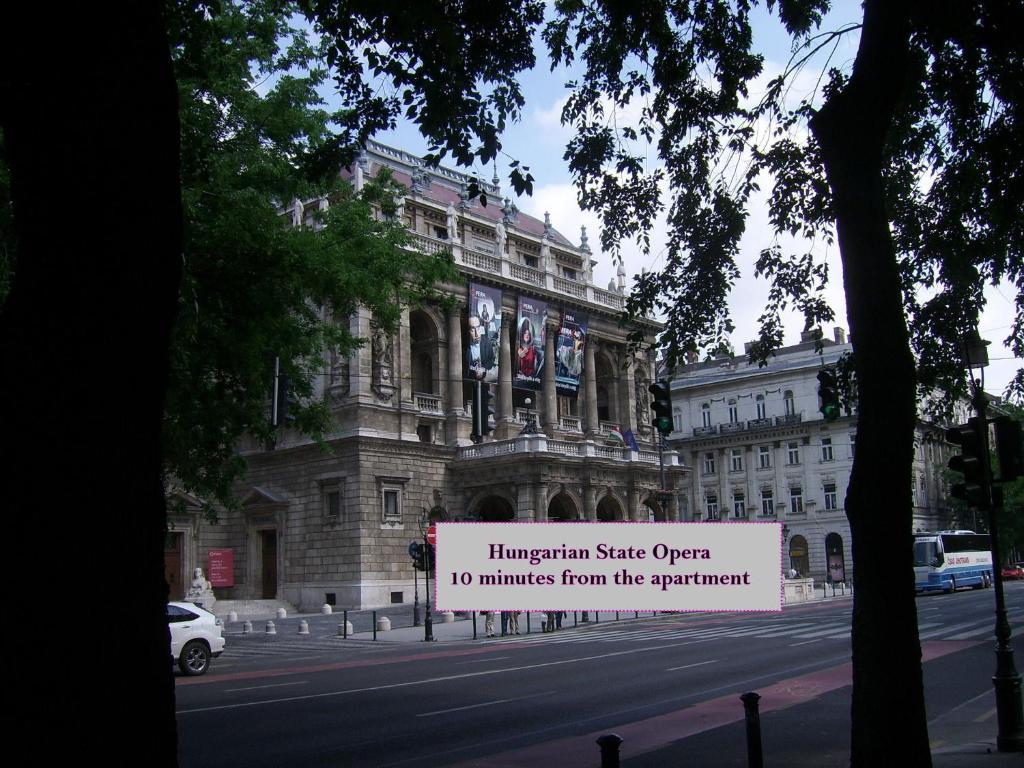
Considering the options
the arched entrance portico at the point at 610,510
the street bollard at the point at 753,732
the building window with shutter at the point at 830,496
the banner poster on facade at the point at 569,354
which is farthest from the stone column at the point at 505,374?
the street bollard at the point at 753,732

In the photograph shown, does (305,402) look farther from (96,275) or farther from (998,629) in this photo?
(96,275)

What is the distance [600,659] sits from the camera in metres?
19.8

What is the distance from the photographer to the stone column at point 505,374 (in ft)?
176

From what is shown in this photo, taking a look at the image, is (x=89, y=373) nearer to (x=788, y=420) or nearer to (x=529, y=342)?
(x=529, y=342)

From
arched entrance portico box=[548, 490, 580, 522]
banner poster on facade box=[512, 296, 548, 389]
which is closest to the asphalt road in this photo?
arched entrance portico box=[548, 490, 580, 522]

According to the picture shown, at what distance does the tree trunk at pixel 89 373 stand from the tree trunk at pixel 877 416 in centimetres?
443

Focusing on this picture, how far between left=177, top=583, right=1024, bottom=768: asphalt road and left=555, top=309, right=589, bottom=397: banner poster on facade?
1191 inches

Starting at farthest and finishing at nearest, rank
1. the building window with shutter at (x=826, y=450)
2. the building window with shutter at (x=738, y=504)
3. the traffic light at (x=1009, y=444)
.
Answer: the building window with shutter at (x=738, y=504) < the building window with shutter at (x=826, y=450) < the traffic light at (x=1009, y=444)

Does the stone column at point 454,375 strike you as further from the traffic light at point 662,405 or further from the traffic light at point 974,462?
the traffic light at point 974,462

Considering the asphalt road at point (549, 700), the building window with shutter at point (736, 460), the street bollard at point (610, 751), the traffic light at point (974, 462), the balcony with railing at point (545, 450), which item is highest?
the building window with shutter at point (736, 460)

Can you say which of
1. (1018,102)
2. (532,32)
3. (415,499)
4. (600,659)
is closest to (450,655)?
(600,659)

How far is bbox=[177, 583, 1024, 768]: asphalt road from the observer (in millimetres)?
9977

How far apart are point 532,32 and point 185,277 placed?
747cm
